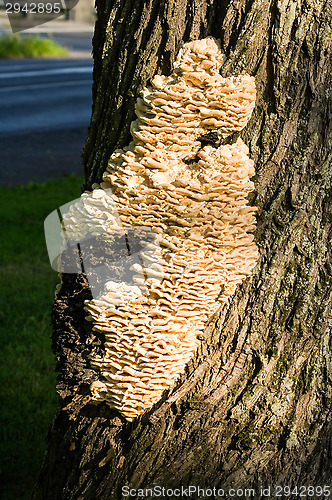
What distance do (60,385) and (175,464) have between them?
50 centimetres

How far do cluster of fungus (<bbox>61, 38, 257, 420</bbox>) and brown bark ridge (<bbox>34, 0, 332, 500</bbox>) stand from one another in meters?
0.08

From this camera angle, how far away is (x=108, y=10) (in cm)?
191

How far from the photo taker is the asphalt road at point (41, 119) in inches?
356

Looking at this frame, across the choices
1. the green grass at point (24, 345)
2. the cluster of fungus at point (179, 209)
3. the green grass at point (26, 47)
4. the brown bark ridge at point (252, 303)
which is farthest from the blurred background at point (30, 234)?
the green grass at point (26, 47)

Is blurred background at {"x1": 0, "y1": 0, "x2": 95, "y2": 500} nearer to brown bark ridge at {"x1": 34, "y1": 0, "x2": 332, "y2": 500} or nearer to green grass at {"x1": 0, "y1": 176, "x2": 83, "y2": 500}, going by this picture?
green grass at {"x1": 0, "y1": 176, "x2": 83, "y2": 500}

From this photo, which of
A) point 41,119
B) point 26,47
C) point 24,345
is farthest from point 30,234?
point 26,47

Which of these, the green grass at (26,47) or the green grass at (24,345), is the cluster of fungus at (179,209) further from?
the green grass at (26,47)

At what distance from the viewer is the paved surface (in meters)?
9.05

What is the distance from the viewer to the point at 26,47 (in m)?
20.0

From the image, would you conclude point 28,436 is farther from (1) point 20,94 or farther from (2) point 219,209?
(1) point 20,94

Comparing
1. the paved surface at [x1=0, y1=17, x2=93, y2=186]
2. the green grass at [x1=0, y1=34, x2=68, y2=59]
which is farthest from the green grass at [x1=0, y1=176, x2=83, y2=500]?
the green grass at [x1=0, y1=34, x2=68, y2=59]

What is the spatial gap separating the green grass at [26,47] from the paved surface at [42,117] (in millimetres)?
741

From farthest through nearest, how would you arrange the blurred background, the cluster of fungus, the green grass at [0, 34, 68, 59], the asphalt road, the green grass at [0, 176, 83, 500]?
the green grass at [0, 34, 68, 59]
the asphalt road
the blurred background
the green grass at [0, 176, 83, 500]
the cluster of fungus

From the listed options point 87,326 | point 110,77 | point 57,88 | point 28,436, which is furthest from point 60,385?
point 57,88
